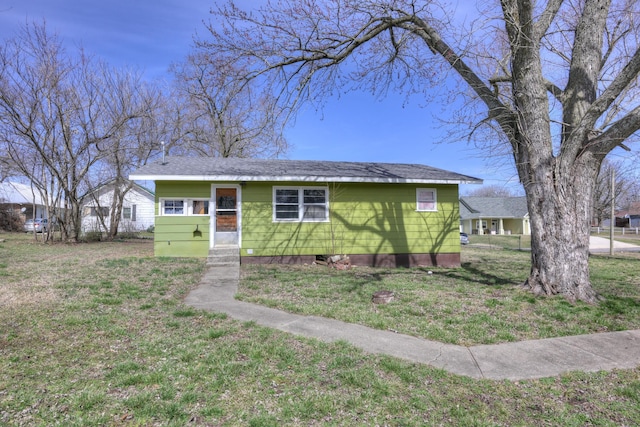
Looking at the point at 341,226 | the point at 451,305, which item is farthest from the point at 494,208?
the point at 451,305

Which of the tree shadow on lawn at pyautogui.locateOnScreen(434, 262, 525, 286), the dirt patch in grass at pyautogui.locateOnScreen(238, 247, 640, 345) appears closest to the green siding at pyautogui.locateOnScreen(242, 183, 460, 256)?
the tree shadow on lawn at pyautogui.locateOnScreen(434, 262, 525, 286)

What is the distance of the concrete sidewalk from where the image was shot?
3.60m

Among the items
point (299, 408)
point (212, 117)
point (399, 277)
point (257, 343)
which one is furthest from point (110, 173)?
point (299, 408)

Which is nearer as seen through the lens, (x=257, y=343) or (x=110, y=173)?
(x=257, y=343)

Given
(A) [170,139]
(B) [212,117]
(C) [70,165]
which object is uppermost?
(B) [212,117]

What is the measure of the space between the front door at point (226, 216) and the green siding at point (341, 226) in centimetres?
32

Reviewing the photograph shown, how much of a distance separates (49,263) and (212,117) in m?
16.5

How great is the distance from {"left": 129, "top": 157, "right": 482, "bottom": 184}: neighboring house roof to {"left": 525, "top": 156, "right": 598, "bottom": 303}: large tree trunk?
4.86 m

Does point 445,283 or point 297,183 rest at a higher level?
point 297,183

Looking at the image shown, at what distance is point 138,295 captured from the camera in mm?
6035

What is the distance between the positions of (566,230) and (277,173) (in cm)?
718

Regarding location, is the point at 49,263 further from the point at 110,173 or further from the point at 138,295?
the point at 110,173

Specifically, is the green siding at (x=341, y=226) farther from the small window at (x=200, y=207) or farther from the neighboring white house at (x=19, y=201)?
the neighboring white house at (x=19, y=201)

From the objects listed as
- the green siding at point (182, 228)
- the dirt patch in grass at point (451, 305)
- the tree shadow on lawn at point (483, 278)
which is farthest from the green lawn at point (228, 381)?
the green siding at point (182, 228)
